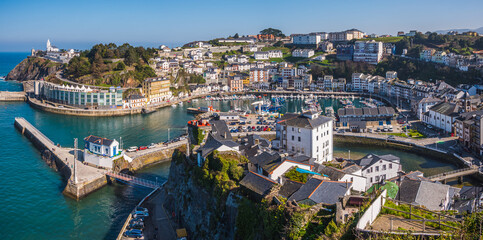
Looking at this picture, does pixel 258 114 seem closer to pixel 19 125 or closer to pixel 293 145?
pixel 293 145

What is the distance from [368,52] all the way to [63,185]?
53.2m

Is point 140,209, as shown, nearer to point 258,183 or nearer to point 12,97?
point 258,183

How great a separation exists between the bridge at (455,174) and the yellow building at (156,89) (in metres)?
33.1

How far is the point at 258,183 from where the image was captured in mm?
11078

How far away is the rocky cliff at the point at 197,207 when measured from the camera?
11.2 meters

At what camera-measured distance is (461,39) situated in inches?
2188

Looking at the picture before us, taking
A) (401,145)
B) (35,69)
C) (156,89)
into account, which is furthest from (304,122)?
(35,69)

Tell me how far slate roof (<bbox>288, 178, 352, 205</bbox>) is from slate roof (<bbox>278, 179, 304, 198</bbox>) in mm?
276

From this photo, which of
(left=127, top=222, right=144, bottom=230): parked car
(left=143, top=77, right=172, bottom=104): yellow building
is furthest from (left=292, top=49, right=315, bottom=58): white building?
(left=127, top=222, right=144, bottom=230): parked car

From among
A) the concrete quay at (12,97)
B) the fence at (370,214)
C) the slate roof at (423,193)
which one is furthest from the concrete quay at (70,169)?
the concrete quay at (12,97)

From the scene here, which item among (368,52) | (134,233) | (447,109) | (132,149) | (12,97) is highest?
(368,52)

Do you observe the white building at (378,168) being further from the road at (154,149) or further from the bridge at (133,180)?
the road at (154,149)

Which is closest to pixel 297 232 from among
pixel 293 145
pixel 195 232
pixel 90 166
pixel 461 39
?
pixel 195 232

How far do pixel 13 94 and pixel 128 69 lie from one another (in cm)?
1431
